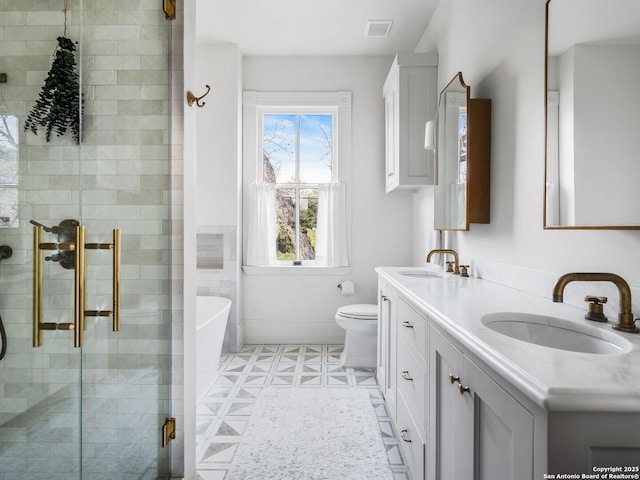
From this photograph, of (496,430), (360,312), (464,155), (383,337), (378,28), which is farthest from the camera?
(378,28)

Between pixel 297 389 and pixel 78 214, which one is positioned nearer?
pixel 78 214

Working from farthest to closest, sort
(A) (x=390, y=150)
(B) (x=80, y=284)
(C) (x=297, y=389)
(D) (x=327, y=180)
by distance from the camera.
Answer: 1. (D) (x=327, y=180)
2. (A) (x=390, y=150)
3. (C) (x=297, y=389)
4. (B) (x=80, y=284)

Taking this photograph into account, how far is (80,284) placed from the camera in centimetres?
106

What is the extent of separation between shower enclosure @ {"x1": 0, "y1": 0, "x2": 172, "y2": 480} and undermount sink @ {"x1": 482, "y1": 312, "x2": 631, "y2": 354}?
1214mm

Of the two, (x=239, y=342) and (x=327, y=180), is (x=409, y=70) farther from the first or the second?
(x=239, y=342)

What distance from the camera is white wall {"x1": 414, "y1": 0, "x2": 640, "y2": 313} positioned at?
1.27 m

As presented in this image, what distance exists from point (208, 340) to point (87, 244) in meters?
1.60

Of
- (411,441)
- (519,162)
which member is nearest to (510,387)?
(411,441)

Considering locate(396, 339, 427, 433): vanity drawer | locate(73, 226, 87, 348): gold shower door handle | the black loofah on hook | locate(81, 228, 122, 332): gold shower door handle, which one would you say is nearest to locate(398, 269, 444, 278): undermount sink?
locate(396, 339, 427, 433): vanity drawer

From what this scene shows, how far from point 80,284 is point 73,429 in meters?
0.42

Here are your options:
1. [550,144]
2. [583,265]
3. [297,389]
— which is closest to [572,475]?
[583,265]

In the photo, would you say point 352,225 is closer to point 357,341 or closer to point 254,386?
point 357,341

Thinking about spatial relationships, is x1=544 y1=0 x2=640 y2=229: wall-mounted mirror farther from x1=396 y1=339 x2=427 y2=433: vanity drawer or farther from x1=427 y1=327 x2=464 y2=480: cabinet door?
x1=396 y1=339 x2=427 y2=433: vanity drawer

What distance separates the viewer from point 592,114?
45.9 inches
